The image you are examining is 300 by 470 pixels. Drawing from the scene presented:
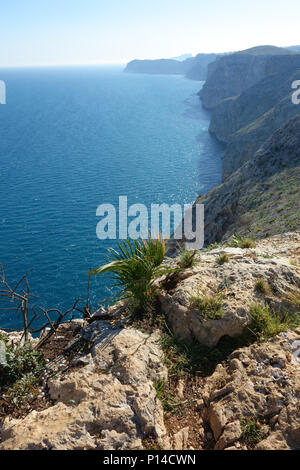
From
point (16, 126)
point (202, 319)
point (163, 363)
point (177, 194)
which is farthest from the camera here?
point (16, 126)

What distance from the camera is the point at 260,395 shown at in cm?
490

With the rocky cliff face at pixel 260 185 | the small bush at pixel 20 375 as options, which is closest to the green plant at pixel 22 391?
the small bush at pixel 20 375

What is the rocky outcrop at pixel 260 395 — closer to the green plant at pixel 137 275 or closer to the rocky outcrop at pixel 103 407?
the rocky outcrop at pixel 103 407

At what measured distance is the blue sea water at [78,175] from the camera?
3459 centimetres

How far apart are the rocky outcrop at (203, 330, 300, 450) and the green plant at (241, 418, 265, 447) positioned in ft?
0.04

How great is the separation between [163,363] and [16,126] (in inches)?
4235

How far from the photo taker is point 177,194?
5616 centimetres

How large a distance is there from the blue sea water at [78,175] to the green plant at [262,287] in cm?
2403

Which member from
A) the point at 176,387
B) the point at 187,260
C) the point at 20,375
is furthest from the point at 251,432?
the point at 187,260

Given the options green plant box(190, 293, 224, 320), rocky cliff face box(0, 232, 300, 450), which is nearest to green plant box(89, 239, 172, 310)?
rocky cliff face box(0, 232, 300, 450)
